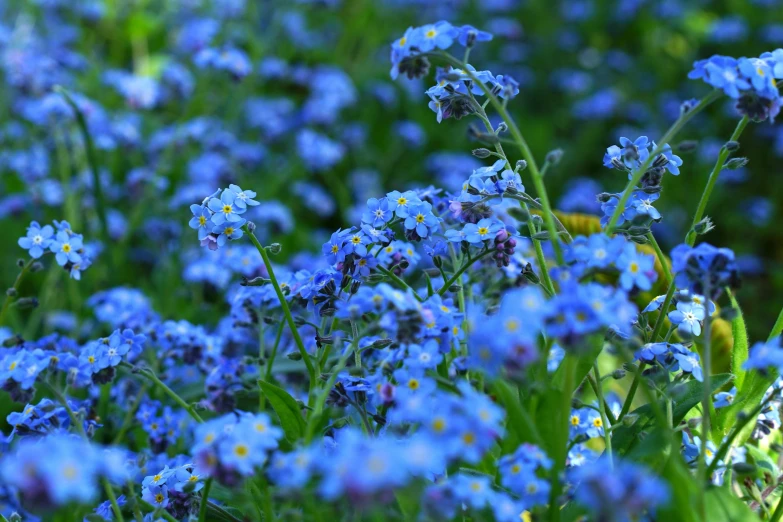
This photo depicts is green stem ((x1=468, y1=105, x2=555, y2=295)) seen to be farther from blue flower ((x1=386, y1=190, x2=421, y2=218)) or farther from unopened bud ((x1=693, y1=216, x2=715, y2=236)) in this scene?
unopened bud ((x1=693, y1=216, x2=715, y2=236))

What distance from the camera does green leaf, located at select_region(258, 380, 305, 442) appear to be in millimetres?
1821

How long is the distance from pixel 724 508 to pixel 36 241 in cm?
194

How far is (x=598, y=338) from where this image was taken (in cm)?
176

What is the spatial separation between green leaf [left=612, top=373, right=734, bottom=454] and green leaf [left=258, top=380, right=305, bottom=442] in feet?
2.46

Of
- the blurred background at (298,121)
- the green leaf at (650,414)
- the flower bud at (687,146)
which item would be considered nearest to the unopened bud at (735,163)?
the flower bud at (687,146)

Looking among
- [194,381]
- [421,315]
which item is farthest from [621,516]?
[194,381]

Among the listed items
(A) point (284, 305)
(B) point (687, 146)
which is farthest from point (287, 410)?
(B) point (687, 146)

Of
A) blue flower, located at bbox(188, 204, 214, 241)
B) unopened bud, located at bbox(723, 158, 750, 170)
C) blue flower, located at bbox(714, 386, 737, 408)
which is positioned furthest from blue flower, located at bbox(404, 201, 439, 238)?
blue flower, located at bbox(714, 386, 737, 408)

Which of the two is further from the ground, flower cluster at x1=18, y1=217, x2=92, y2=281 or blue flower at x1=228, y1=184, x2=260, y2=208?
flower cluster at x1=18, y1=217, x2=92, y2=281

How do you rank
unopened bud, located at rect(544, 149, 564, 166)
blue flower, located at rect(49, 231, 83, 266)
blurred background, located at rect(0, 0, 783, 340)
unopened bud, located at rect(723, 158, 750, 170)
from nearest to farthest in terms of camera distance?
1. unopened bud, located at rect(544, 149, 564, 166)
2. unopened bud, located at rect(723, 158, 750, 170)
3. blue flower, located at rect(49, 231, 83, 266)
4. blurred background, located at rect(0, 0, 783, 340)

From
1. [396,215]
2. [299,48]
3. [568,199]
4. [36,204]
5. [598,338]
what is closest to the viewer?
[598,338]

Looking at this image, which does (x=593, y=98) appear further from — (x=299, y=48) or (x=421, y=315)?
(x=421, y=315)

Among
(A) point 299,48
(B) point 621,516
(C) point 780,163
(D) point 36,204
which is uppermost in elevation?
(A) point 299,48

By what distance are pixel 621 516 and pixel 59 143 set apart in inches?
141
